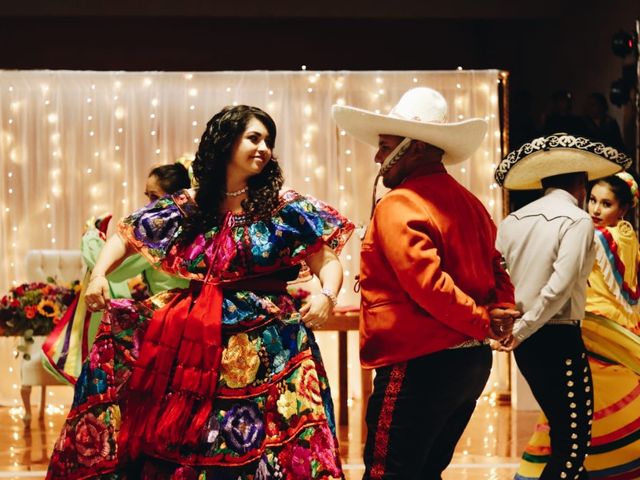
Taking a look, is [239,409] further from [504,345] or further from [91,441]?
[504,345]

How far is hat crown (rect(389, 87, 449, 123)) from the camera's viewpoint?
3191mm

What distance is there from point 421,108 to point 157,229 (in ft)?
3.00

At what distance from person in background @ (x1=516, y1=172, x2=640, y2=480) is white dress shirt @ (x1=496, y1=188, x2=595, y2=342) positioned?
574 mm

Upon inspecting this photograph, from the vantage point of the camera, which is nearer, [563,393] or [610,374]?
[563,393]

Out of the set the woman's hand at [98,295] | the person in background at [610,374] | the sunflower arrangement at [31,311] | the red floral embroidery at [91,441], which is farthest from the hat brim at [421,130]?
the sunflower arrangement at [31,311]

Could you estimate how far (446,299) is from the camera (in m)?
2.91

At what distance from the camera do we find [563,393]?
368 centimetres

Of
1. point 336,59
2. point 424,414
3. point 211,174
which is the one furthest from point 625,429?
point 336,59

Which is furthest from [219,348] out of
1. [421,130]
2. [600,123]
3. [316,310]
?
[600,123]

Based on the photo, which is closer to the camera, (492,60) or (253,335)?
(253,335)

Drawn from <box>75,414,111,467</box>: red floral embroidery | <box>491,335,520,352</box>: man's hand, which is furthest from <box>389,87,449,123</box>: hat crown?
<box>75,414,111,467</box>: red floral embroidery

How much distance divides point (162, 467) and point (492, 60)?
24.7 ft

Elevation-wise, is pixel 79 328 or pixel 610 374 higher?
pixel 79 328

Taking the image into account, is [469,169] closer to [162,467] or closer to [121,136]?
[121,136]
